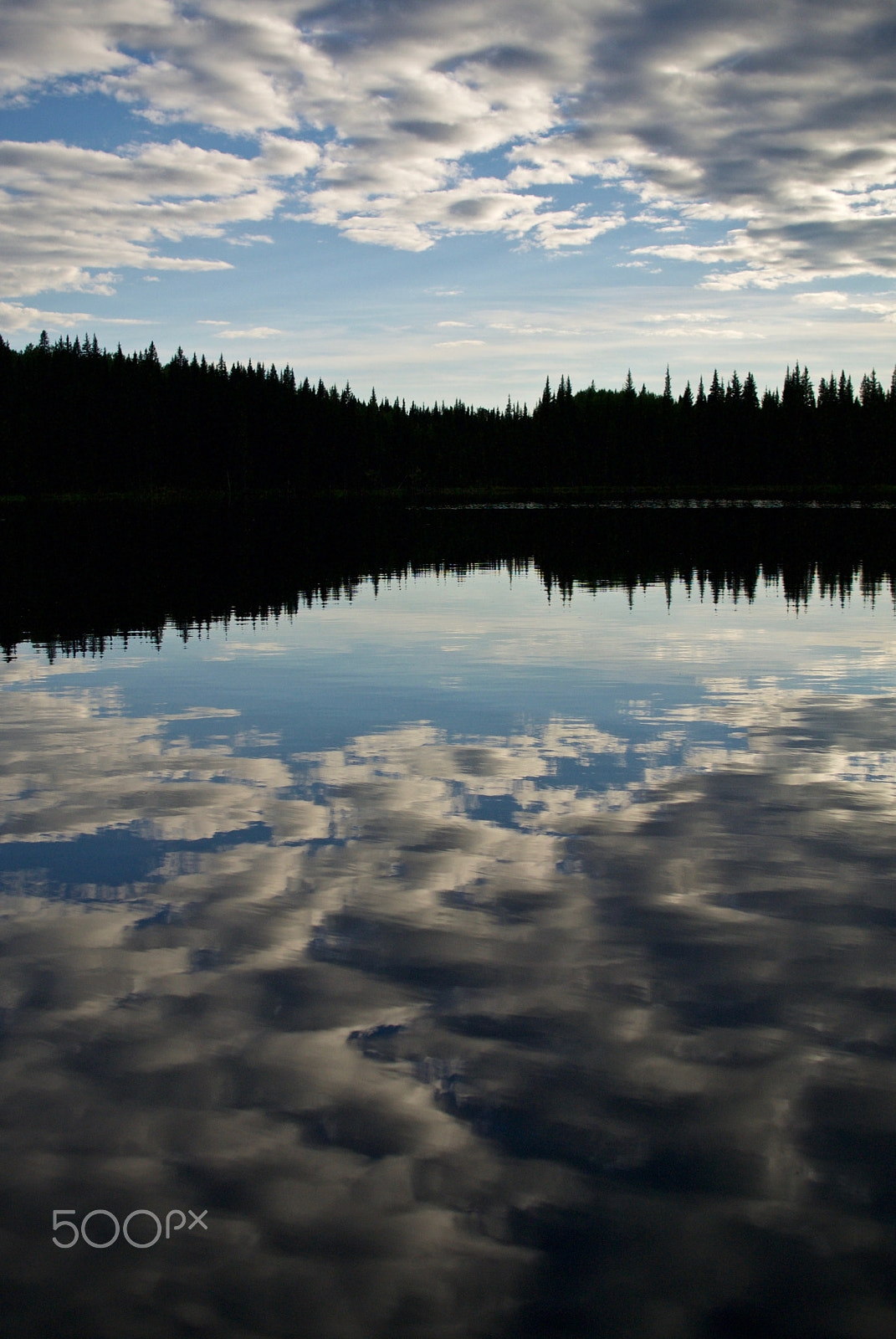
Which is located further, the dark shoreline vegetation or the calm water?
the dark shoreline vegetation

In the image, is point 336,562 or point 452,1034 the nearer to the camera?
point 452,1034

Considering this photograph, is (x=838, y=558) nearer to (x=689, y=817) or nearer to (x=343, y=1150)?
(x=689, y=817)

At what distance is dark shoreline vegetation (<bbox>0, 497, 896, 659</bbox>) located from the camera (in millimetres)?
33156

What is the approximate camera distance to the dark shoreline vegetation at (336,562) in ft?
109

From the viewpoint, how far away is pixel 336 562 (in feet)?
176

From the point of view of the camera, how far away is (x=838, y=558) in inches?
2047

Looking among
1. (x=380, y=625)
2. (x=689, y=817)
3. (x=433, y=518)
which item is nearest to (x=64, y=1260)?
(x=689, y=817)

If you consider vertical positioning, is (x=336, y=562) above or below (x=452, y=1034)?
above

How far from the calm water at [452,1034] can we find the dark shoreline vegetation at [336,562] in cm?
1520

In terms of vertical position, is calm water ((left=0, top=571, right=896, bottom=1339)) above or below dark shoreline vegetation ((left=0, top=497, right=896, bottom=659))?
below

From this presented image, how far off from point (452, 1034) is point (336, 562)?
4746 centimetres

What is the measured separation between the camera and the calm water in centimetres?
504

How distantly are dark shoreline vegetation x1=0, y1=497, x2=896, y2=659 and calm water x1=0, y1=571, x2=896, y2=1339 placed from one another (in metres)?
15.2

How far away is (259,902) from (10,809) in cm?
484
